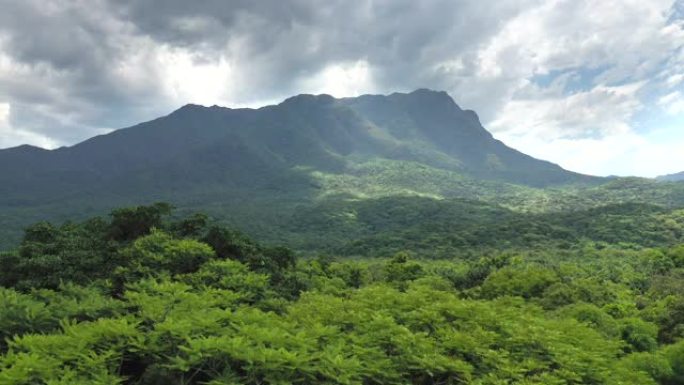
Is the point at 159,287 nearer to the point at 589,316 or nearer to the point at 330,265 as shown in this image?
the point at 589,316

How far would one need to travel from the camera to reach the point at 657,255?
6962cm

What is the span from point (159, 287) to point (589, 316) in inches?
1098

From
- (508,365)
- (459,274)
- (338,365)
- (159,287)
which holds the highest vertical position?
(159,287)

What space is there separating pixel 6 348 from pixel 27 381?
458cm

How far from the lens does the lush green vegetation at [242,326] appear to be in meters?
12.5

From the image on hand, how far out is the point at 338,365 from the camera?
13.2m

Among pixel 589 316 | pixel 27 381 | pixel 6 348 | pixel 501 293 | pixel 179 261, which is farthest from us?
pixel 501 293

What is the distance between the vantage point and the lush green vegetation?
12.5 metres

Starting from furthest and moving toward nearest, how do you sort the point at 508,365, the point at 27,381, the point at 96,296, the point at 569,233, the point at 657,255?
the point at 569,233 → the point at 657,255 → the point at 96,296 → the point at 508,365 → the point at 27,381

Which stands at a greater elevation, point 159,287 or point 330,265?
point 159,287

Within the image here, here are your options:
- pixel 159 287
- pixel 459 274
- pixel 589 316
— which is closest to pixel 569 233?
pixel 459 274

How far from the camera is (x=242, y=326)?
14.6 metres

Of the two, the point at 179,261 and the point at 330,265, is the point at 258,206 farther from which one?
the point at 179,261

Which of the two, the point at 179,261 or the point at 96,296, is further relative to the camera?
the point at 179,261
